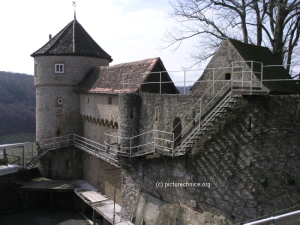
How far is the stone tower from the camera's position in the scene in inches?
859

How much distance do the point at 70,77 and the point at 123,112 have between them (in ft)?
29.7

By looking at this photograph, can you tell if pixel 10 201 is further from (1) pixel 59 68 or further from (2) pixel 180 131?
(2) pixel 180 131

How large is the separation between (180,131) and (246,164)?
11.7 ft

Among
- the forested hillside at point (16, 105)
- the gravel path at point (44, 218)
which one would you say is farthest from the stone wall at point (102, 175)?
the forested hillside at point (16, 105)

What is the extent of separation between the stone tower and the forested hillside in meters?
46.0

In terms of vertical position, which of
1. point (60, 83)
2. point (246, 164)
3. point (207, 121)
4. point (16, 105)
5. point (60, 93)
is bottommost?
point (246, 164)

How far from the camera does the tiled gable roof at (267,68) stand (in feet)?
37.0

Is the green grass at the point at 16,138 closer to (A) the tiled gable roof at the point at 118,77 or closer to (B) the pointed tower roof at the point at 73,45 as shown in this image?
(B) the pointed tower roof at the point at 73,45

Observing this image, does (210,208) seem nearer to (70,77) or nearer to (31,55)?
(70,77)

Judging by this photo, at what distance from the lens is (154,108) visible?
1355 cm

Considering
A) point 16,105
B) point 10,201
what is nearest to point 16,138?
point 16,105

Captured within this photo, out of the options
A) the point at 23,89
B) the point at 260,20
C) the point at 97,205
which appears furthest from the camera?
the point at 23,89

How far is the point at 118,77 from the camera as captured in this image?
58.5 ft

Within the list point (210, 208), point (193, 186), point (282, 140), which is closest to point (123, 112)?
point (193, 186)
